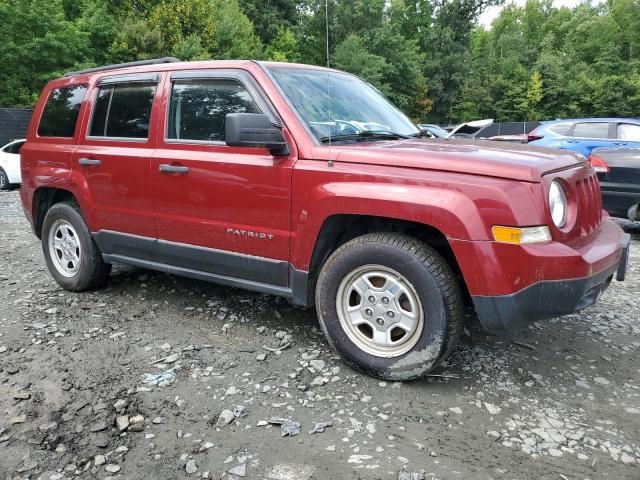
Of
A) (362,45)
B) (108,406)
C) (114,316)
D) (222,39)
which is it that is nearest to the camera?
(108,406)

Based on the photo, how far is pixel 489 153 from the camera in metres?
2.99

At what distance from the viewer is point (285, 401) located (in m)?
2.92

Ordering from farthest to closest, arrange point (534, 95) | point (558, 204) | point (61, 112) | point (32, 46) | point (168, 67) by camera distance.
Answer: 1. point (534, 95)
2. point (32, 46)
3. point (61, 112)
4. point (168, 67)
5. point (558, 204)

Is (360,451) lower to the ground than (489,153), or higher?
lower

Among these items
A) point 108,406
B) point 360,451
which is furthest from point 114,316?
point 360,451

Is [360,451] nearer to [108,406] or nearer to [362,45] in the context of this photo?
[108,406]

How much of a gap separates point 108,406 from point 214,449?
2.55 ft

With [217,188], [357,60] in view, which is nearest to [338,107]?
[217,188]

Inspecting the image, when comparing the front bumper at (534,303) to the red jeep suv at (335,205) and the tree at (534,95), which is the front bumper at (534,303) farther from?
the tree at (534,95)

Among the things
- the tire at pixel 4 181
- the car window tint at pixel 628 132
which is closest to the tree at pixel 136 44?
the tire at pixel 4 181

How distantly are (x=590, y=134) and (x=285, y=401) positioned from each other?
10129 millimetres

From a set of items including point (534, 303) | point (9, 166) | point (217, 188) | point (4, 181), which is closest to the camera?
point (534, 303)

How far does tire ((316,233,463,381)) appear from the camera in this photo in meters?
2.88

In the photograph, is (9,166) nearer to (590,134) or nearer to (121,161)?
(121,161)
